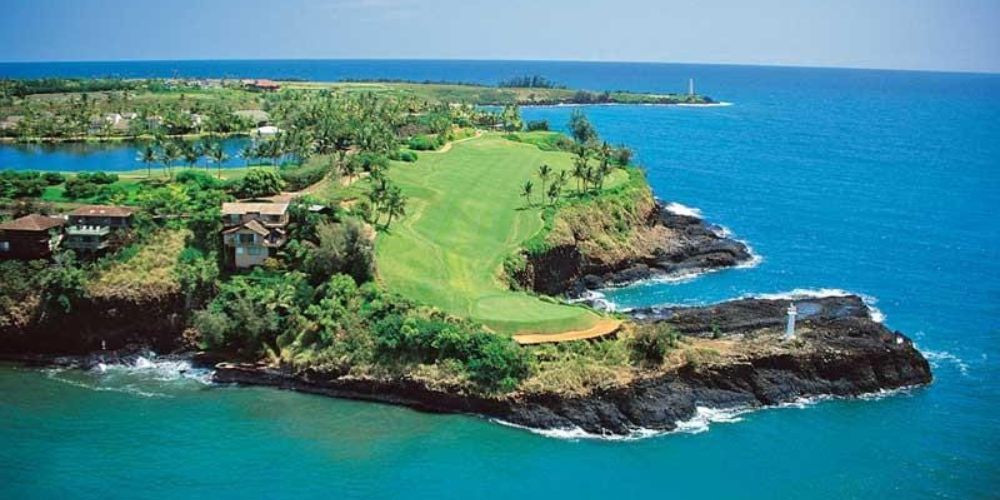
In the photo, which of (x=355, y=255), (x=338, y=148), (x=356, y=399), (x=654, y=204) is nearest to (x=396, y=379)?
(x=356, y=399)

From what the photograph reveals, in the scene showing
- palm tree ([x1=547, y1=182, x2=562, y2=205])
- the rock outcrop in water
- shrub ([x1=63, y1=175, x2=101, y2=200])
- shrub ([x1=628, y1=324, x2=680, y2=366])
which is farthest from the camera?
palm tree ([x1=547, y1=182, x2=562, y2=205])

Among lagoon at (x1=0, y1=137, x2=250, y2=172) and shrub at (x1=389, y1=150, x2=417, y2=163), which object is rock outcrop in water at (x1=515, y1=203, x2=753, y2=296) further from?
lagoon at (x1=0, y1=137, x2=250, y2=172)

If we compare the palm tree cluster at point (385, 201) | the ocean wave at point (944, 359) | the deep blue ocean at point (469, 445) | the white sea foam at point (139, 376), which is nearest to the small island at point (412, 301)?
the palm tree cluster at point (385, 201)

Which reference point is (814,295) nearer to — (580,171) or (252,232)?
(580,171)

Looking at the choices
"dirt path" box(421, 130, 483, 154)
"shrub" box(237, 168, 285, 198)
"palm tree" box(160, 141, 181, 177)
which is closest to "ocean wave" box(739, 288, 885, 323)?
"shrub" box(237, 168, 285, 198)

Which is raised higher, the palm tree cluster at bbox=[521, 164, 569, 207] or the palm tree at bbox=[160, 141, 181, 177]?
the palm tree at bbox=[160, 141, 181, 177]

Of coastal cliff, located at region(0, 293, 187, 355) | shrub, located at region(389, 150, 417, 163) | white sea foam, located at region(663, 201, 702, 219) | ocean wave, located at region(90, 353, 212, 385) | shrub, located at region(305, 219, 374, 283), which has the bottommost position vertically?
ocean wave, located at region(90, 353, 212, 385)

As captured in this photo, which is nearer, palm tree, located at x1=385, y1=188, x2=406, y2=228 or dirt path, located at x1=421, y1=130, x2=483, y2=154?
palm tree, located at x1=385, y1=188, x2=406, y2=228
